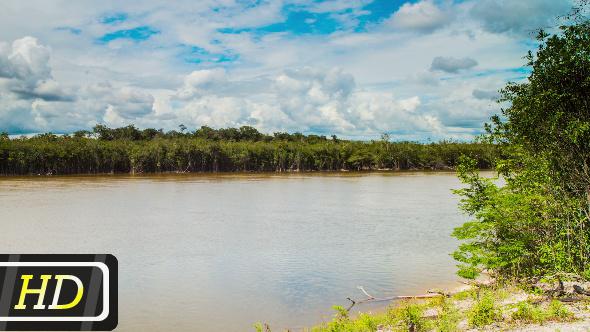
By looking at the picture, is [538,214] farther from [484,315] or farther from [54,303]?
[54,303]

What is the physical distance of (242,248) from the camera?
24.3m

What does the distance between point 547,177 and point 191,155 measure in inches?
4028

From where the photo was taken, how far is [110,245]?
2511 centimetres

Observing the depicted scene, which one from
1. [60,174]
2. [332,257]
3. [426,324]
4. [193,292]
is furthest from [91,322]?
[60,174]

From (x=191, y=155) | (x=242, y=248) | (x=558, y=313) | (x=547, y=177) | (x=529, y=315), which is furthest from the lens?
(x=191, y=155)

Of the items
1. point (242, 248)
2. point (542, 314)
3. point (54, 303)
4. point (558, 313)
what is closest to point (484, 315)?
point (542, 314)

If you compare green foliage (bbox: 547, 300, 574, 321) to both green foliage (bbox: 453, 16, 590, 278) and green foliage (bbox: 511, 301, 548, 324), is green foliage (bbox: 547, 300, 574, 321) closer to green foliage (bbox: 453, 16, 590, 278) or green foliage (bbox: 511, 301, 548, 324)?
green foliage (bbox: 511, 301, 548, 324)

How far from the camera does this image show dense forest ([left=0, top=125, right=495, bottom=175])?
95312 millimetres

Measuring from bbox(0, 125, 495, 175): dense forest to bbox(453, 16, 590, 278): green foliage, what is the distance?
6897 centimetres

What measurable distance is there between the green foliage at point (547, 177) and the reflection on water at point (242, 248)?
154 inches

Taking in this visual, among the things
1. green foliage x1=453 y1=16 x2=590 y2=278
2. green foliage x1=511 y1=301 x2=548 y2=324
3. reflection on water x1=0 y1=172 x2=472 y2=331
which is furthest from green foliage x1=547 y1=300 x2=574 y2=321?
reflection on water x1=0 y1=172 x2=472 y2=331

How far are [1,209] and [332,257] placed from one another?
3015cm

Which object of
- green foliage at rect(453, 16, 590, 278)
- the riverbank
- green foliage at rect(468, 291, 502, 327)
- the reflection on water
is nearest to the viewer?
the riverbank

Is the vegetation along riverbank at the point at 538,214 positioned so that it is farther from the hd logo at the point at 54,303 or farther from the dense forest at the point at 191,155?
the dense forest at the point at 191,155
